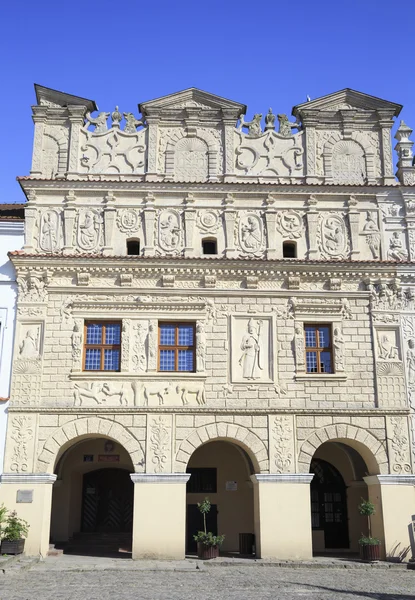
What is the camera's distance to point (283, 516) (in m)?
18.8

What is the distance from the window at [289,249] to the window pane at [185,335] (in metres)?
3.77

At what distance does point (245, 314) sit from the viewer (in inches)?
804

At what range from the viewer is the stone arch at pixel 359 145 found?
21.9 meters

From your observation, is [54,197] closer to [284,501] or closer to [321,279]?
[321,279]

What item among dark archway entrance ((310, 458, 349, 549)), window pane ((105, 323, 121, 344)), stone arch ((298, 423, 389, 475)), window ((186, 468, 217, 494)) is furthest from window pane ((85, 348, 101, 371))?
dark archway entrance ((310, 458, 349, 549))

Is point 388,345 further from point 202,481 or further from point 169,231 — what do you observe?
point 169,231

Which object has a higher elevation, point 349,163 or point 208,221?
point 349,163

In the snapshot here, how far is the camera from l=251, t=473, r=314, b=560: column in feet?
60.7

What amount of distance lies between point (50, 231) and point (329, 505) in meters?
12.3

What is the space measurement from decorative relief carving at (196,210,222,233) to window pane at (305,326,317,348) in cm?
416

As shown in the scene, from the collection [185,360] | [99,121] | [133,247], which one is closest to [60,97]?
[99,121]

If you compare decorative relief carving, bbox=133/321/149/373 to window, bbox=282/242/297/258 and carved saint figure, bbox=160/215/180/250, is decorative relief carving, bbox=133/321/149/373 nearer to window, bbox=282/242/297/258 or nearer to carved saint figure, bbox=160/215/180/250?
carved saint figure, bbox=160/215/180/250

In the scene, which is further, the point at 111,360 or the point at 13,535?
the point at 111,360

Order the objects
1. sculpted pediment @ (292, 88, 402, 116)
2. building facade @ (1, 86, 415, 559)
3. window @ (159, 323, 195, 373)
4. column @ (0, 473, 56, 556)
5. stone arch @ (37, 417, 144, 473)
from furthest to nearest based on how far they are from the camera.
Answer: sculpted pediment @ (292, 88, 402, 116), window @ (159, 323, 195, 373), building facade @ (1, 86, 415, 559), stone arch @ (37, 417, 144, 473), column @ (0, 473, 56, 556)
